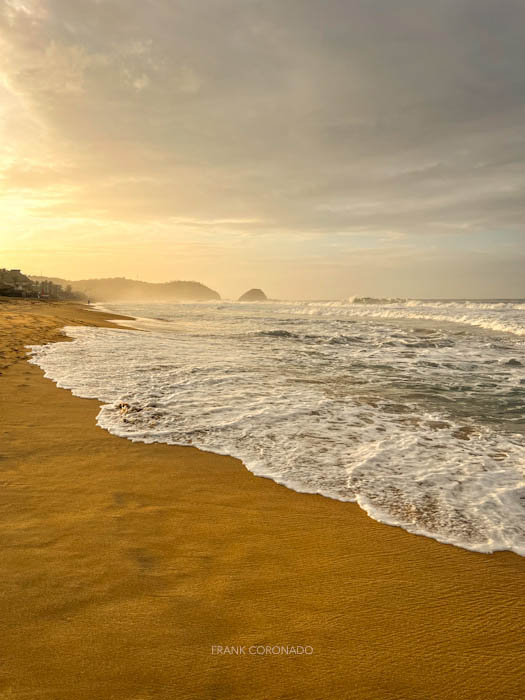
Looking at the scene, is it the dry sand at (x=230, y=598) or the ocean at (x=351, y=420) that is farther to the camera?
the ocean at (x=351, y=420)

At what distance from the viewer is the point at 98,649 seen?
6.00ft

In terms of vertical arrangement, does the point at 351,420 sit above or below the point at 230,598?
above

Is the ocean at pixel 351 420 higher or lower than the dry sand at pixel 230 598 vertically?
higher

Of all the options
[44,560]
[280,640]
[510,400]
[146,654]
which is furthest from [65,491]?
[510,400]

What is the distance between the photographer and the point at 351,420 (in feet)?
18.6

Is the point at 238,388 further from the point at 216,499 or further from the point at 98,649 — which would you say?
the point at 98,649

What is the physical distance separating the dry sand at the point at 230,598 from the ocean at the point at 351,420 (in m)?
0.45

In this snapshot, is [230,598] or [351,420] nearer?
[230,598]

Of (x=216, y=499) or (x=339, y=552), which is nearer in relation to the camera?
(x=339, y=552)

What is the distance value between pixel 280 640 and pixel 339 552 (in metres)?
0.88

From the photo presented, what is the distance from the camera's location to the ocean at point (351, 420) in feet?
11.4

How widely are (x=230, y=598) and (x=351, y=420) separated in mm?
3797

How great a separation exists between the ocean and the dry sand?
0.45m

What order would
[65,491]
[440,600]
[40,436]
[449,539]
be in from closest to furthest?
[440,600], [449,539], [65,491], [40,436]
